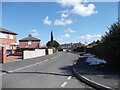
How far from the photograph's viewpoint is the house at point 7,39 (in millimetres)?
38531

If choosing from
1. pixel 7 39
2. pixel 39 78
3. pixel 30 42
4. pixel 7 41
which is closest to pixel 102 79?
pixel 39 78

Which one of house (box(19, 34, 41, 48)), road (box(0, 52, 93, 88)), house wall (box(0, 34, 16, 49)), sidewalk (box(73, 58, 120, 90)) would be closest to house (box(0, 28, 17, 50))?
house wall (box(0, 34, 16, 49))

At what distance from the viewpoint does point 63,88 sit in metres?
6.88

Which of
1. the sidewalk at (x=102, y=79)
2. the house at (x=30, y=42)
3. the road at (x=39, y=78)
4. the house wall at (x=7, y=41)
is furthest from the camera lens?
the house at (x=30, y=42)

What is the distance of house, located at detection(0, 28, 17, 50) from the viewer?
38531 mm

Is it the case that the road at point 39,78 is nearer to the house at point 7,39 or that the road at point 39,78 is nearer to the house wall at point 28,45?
the house at point 7,39

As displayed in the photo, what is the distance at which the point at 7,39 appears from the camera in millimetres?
40906

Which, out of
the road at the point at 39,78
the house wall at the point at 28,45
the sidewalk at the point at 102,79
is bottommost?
the road at the point at 39,78

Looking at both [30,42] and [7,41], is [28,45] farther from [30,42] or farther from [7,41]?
[7,41]

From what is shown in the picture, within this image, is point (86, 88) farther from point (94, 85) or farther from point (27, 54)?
point (27, 54)

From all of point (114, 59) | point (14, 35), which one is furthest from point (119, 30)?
point (14, 35)

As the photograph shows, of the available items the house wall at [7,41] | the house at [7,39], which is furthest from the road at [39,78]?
the house at [7,39]

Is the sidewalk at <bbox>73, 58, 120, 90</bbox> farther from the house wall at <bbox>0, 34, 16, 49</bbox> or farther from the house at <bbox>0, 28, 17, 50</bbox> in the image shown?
the house at <bbox>0, 28, 17, 50</bbox>

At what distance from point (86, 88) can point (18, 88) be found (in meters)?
3.06
